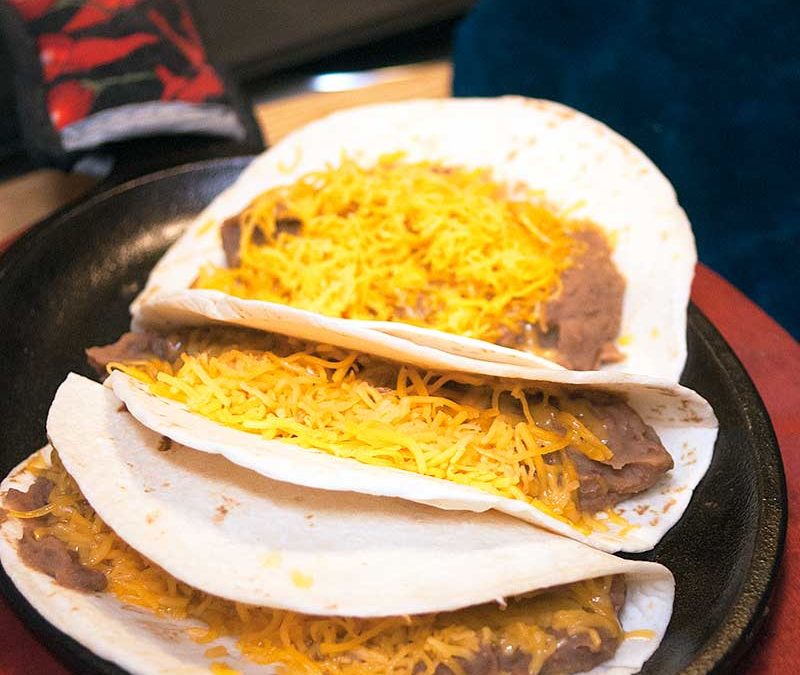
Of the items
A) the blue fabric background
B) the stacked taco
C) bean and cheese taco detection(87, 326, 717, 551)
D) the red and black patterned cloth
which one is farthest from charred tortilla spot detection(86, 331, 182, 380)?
the blue fabric background

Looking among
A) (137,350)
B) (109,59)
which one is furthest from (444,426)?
(109,59)

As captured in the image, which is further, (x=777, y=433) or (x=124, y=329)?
(x=124, y=329)

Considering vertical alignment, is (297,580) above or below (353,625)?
above

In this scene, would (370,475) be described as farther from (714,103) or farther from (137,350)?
(714,103)

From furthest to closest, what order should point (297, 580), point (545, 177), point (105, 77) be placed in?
point (105, 77), point (545, 177), point (297, 580)

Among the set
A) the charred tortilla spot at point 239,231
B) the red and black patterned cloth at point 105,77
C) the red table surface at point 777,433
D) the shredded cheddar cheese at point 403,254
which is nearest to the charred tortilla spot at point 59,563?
the red table surface at point 777,433

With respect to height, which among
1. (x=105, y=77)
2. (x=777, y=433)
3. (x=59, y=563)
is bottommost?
(x=777, y=433)
